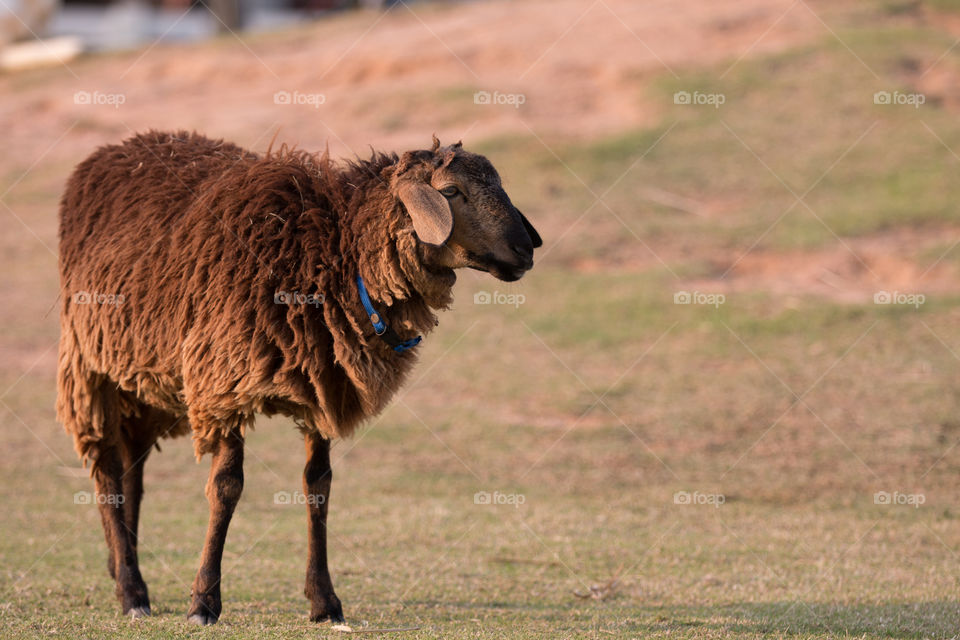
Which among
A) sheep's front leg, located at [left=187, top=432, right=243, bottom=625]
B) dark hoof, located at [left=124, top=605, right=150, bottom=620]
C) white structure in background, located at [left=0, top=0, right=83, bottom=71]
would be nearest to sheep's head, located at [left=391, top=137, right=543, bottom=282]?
sheep's front leg, located at [left=187, top=432, right=243, bottom=625]

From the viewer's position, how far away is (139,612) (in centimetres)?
801

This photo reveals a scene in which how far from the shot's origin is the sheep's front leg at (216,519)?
295 inches

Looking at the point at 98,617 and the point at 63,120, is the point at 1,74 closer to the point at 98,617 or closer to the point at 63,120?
the point at 63,120

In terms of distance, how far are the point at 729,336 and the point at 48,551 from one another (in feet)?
36.8

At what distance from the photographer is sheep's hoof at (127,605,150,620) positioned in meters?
7.95

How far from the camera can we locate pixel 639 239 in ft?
72.6

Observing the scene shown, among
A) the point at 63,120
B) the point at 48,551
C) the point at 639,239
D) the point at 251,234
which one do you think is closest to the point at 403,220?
the point at 251,234
